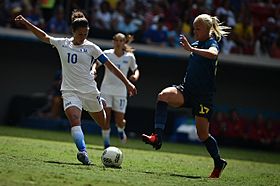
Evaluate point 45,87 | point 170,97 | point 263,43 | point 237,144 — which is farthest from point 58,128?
point 170,97

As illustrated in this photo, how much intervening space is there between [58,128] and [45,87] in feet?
11.3

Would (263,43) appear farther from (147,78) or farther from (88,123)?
(88,123)

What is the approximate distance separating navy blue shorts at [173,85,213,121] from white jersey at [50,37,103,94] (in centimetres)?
161

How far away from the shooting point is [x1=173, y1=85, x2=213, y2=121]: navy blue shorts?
36.2ft

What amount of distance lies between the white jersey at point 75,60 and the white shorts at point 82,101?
84 mm

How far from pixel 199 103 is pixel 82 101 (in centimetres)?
202

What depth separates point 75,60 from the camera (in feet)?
Answer: 38.3

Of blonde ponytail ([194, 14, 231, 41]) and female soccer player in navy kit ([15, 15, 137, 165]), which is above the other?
blonde ponytail ([194, 14, 231, 41])

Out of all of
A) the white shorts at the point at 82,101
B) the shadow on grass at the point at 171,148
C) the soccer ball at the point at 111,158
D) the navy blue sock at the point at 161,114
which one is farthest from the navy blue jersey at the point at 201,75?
the shadow on grass at the point at 171,148

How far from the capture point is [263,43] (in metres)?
26.9

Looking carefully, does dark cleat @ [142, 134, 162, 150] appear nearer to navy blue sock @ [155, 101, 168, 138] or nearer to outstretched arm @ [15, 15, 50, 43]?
navy blue sock @ [155, 101, 168, 138]

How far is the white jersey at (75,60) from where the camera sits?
1165 centimetres

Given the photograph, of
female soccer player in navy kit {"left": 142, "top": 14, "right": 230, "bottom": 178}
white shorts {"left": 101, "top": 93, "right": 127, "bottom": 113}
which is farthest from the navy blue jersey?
white shorts {"left": 101, "top": 93, "right": 127, "bottom": 113}

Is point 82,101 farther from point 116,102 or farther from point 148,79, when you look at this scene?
point 148,79
